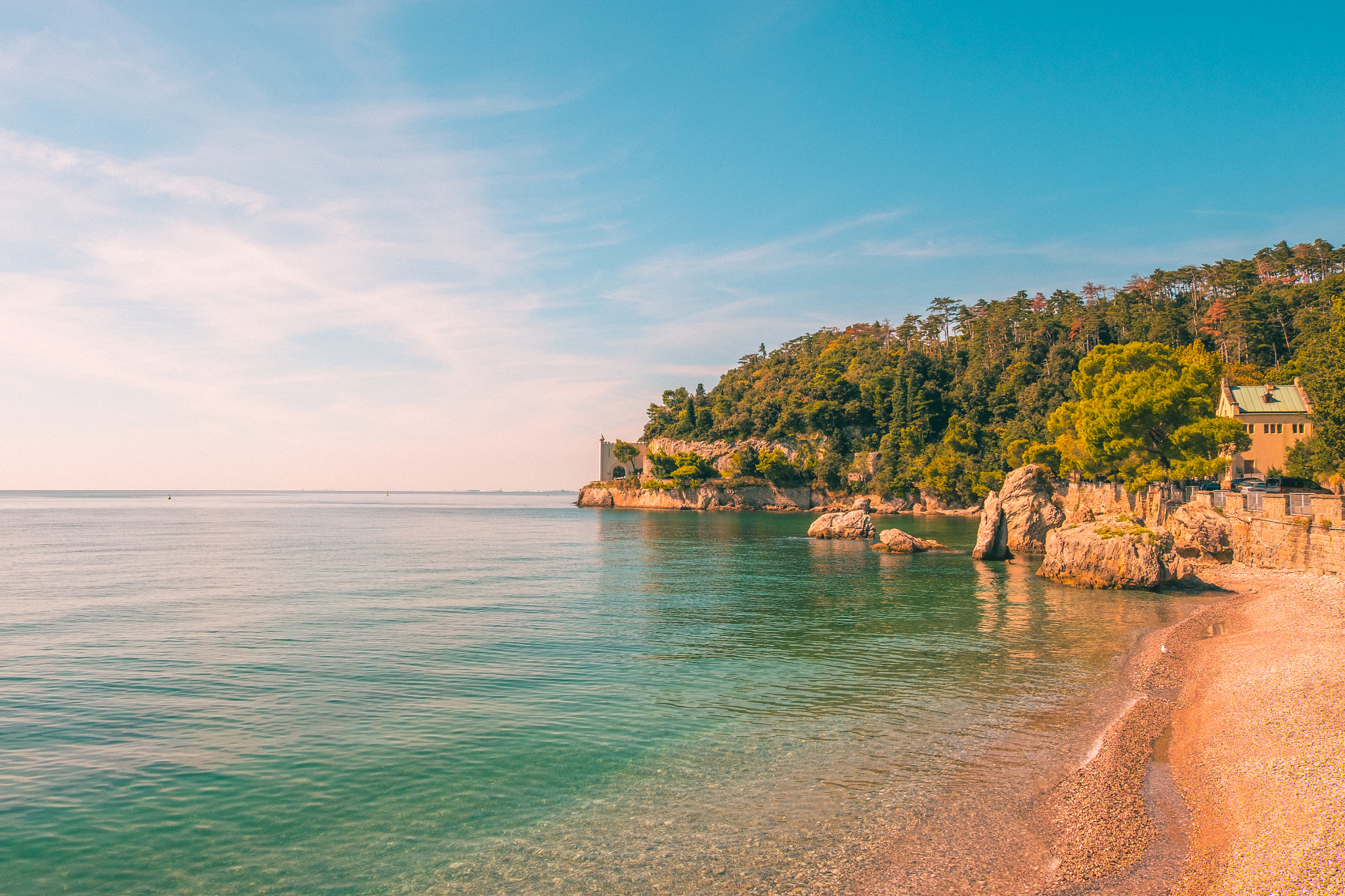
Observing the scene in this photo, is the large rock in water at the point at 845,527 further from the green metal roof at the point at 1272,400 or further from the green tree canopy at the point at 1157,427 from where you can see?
the green metal roof at the point at 1272,400

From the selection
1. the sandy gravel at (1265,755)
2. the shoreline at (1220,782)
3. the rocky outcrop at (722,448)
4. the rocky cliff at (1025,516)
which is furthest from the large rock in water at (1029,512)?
the rocky outcrop at (722,448)

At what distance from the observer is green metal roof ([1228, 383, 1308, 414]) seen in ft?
250

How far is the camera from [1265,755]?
1412cm

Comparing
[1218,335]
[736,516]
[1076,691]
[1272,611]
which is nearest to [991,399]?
[1218,335]

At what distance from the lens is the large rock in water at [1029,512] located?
59.6m

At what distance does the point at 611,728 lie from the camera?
17.6 m

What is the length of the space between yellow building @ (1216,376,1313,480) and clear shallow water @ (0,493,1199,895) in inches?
2148

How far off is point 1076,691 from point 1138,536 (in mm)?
25941

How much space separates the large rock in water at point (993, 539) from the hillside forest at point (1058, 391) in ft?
42.7

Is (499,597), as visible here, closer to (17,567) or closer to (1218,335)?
(17,567)

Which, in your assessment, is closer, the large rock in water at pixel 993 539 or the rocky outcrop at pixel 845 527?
the large rock in water at pixel 993 539

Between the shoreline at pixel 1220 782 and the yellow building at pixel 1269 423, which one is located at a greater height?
the yellow building at pixel 1269 423

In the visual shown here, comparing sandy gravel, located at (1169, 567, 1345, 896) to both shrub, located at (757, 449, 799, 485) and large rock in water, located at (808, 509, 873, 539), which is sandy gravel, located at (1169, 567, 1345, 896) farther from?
shrub, located at (757, 449, 799, 485)

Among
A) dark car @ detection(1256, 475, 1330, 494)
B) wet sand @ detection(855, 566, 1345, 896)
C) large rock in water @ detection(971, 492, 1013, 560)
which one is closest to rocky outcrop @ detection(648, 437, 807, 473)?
dark car @ detection(1256, 475, 1330, 494)
